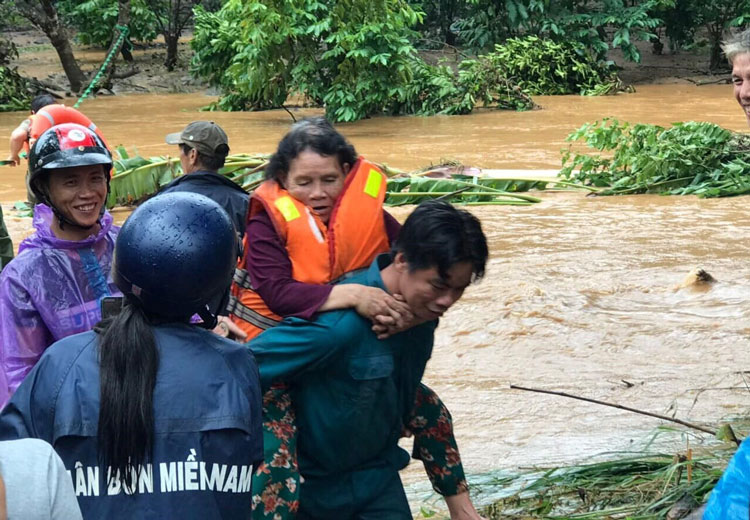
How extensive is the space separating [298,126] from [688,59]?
2421 cm

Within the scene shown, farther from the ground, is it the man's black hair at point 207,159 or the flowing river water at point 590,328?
the man's black hair at point 207,159

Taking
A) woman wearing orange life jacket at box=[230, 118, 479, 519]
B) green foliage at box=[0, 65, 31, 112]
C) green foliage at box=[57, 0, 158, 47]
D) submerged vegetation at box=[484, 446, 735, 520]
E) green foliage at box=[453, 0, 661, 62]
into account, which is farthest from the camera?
Answer: green foliage at box=[57, 0, 158, 47]

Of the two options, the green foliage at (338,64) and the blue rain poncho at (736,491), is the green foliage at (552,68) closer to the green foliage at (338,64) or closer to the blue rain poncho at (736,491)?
the green foliage at (338,64)

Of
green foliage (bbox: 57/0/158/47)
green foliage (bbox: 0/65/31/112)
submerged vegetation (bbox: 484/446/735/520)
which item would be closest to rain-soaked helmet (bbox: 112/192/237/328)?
submerged vegetation (bbox: 484/446/735/520)

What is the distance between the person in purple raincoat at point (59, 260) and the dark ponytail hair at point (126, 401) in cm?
86

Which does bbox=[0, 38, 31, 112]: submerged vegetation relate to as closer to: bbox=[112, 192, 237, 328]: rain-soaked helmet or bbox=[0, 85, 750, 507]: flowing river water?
bbox=[0, 85, 750, 507]: flowing river water

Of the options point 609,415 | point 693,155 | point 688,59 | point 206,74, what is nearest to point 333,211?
point 609,415

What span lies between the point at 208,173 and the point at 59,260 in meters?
2.52

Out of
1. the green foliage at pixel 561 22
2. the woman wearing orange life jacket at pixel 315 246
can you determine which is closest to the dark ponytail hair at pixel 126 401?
the woman wearing orange life jacket at pixel 315 246

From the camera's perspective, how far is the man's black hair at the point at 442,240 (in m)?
2.55

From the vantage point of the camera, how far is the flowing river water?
15.6ft

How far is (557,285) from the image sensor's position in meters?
7.23

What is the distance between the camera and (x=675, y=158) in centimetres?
1067

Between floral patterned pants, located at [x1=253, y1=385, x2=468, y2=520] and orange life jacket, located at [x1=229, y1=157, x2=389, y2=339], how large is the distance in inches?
14.3
